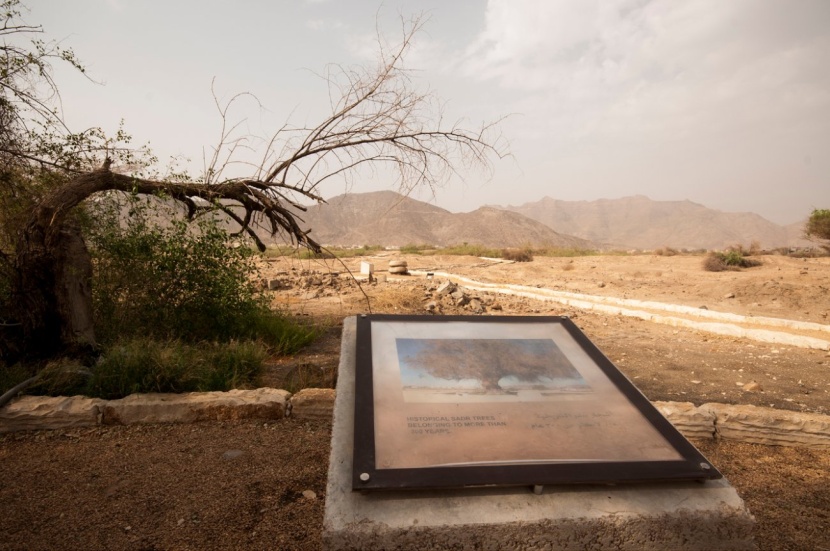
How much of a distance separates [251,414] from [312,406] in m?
0.49

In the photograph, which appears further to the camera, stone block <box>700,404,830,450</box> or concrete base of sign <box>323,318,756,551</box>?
stone block <box>700,404,830,450</box>

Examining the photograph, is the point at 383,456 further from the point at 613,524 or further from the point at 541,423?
the point at 613,524

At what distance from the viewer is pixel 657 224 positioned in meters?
83.4

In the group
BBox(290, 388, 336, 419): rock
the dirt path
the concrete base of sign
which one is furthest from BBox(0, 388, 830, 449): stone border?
the concrete base of sign

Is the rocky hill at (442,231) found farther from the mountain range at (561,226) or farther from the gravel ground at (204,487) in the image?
the gravel ground at (204,487)

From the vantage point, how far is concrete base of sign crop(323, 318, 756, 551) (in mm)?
1617

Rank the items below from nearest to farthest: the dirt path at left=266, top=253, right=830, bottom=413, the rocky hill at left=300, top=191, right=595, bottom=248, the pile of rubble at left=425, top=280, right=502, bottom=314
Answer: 1. the dirt path at left=266, top=253, right=830, bottom=413
2. the pile of rubble at left=425, top=280, right=502, bottom=314
3. the rocky hill at left=300, top=191, right=595, bottom=248

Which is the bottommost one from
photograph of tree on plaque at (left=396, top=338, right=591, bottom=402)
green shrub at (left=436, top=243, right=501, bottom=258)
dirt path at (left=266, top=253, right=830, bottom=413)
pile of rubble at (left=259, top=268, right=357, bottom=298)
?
dirt path at (left=266, top=253, right=830, bottom=413)

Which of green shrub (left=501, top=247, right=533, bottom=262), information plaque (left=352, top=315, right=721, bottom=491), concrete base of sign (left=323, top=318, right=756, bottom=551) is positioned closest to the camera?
concrete base of sign (left=323, top=318, right=756, bottom=551)

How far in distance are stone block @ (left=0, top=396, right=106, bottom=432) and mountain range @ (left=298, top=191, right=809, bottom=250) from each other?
9.76ft

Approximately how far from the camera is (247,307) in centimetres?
547

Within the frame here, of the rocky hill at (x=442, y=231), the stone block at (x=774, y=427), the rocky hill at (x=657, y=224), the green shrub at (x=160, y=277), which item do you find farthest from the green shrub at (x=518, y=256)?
the rocky hill at (x=657, y=224)

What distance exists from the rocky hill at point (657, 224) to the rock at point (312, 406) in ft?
207

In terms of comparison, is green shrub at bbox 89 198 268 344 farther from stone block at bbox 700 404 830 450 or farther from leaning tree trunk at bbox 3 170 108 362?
stone block at bbox 700 404 830 450
